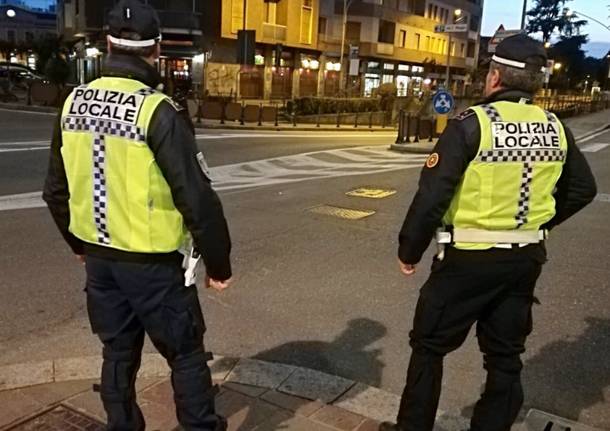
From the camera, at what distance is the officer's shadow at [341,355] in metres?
4.02

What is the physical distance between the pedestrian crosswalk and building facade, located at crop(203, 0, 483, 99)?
18.1 metres

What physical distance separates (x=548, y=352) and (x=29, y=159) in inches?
414

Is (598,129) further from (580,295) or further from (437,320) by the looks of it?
(437,320)

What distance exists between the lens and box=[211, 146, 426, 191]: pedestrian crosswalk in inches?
451

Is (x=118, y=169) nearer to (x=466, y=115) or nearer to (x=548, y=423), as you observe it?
(x=466, y=115)

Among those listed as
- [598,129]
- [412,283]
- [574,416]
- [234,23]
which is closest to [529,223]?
[574,416]

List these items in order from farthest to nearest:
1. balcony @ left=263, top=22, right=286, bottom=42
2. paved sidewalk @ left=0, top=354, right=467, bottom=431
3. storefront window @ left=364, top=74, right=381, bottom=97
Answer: storefront window @ left=364, top=74, right=381, bottom=97 < balcony @ left=263, top=22, right=286, bottom=42 < paved sidewalk @ left=0, top=354, right=467, bottom=431

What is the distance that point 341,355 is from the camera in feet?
13.9

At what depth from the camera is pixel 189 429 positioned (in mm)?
2674

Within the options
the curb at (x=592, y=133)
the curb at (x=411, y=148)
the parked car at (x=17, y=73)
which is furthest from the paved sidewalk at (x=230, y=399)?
the parked car at (x=17, y=73)

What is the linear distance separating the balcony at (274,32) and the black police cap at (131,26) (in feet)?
132

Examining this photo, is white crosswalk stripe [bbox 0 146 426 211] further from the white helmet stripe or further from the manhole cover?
the white helmet stripe

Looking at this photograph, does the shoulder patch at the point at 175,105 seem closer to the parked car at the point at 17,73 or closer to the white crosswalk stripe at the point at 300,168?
the white crosswalk stripe at the point at 300,168

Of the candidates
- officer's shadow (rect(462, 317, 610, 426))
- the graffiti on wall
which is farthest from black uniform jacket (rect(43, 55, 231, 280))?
the graffiti on wall
